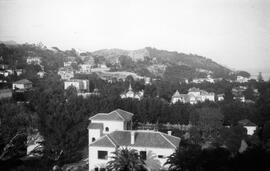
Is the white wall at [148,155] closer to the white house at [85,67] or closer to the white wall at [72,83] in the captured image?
the white wall at [72,83]

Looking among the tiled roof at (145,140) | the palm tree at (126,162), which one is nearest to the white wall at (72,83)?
the tiled roof at (145,140)

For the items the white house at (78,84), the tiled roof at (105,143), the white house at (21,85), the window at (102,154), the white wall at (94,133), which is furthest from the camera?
the white house at (78,84)

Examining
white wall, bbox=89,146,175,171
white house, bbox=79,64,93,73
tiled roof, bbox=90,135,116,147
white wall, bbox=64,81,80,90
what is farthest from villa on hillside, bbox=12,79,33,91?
white house, bbox=79,64,93,73

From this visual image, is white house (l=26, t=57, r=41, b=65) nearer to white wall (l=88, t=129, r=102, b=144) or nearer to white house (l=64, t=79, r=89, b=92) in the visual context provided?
white house (l=64, t=79, r=89, b=92)

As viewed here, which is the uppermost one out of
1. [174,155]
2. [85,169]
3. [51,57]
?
[51,57]

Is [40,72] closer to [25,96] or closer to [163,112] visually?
[25,96]

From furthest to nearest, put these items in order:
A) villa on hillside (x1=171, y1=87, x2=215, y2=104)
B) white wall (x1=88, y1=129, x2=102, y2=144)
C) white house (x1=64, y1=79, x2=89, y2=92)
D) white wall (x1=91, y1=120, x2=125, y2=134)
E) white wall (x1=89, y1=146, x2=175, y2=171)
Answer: white house (x1=64, y1=79, x2=89, y2=92) < villa on hillside (x1=171, y1=87, x2=215, y2=104) < white wall (x1=91, y1=120, x2=125, y2=134) < white wall (x1=88, y1=129, x2=102, y2=144) < white wall (x1=89, y1=146, x2=175, y2=171)

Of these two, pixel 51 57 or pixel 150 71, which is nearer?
pixel 51 57

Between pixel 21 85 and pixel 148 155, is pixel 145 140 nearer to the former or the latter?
pixel 148 155

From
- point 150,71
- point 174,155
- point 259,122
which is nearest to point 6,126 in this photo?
point 174,155
